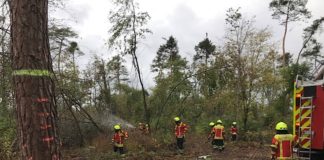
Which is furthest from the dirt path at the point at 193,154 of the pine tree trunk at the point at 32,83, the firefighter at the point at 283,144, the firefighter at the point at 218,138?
the pine tree trunk at the point at 32,83

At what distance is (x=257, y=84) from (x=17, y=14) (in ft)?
75.6

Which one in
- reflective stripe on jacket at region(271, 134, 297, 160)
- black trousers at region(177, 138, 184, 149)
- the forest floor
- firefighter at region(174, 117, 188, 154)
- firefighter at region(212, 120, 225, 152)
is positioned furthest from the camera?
black trousers at region(177, 138, 184, 149)

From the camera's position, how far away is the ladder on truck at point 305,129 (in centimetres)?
881

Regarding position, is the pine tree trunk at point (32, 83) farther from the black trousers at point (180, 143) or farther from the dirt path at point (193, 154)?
the black trousers at point (180, 143)

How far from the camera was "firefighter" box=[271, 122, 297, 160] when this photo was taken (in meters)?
9.12

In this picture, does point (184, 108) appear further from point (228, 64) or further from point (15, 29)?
point (15, 29)

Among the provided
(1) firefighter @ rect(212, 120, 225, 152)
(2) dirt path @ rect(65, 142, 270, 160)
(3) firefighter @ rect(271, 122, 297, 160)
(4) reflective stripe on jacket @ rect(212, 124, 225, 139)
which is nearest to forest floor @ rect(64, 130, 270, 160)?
(2) dirt path @ rect(65, 142, 270, 160)

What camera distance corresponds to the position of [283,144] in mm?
9195

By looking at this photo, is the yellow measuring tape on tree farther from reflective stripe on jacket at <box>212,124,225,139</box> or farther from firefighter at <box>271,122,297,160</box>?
reflective stripe on jacket at <box>212,124,225,139</box>

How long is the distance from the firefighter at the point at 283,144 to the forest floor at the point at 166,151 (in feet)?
22.0

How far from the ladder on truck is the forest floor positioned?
7.02 meters

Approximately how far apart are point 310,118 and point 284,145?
2.85 feet

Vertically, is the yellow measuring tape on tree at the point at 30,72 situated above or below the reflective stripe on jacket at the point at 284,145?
above

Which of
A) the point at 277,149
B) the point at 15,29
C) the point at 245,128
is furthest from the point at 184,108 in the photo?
the point at 15,29
